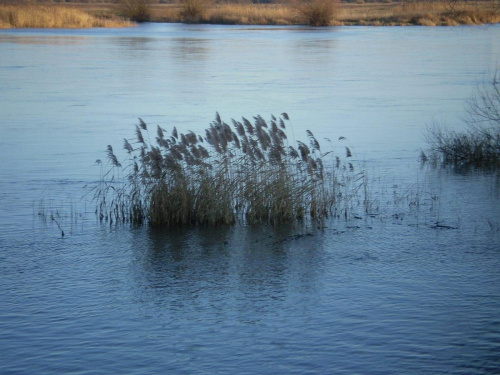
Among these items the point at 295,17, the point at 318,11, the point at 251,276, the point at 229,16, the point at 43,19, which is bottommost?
the point at 251,276

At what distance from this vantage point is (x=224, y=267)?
725 centimetres

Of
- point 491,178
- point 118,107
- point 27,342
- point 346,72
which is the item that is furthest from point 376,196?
point 346,72

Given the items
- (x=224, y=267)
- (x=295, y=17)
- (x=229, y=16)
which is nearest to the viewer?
(x=224, y=267)

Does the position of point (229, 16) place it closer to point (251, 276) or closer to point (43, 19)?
point (43, 19)

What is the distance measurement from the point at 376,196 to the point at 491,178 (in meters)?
1.99

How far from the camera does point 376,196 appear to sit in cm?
983

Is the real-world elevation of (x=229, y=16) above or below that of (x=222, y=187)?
above

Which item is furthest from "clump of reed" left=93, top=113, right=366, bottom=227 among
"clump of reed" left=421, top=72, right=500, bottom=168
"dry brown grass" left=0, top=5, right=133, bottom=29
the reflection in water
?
"dry brown grass" left=0, top=5, right=133, bottom=29

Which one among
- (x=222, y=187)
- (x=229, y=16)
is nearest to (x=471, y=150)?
(x=222, y=187)

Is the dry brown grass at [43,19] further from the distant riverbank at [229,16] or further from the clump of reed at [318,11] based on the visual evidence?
the clump of reed at [318,11]

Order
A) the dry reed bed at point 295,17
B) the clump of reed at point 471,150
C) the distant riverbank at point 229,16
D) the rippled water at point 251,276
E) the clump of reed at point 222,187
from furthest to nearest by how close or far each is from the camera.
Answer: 1. the dry reed bed at point 295,17
2. the distant riverbank at point 229,16
3. the clump of reed at point 471,150
4. the clump of reed at point 222,187
5. the rippled water at point 251,276

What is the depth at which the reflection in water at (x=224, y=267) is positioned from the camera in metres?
6.44

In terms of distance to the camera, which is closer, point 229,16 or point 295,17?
point 295,17

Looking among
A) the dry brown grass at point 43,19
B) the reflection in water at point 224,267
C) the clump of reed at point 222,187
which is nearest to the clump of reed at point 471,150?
the clump of reed at point 222,187
